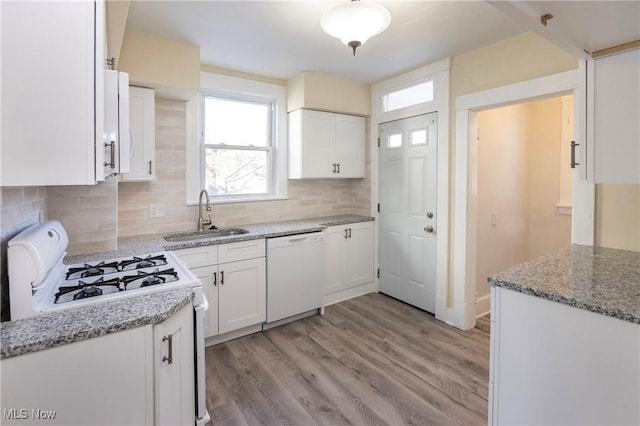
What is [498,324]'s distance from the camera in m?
1.45

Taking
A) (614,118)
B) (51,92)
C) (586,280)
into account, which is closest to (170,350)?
(51,92)

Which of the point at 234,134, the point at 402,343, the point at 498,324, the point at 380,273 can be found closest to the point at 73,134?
the point at 498,324

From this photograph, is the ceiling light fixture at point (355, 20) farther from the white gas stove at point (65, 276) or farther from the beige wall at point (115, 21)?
the white gas stove at point (65, 276)

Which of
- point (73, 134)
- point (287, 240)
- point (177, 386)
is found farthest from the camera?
point (287, 240)

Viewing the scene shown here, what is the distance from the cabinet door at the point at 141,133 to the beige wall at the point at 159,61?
0.34 feet

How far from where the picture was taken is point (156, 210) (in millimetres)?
2967

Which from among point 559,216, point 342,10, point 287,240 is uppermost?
point 342,10

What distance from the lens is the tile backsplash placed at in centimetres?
127

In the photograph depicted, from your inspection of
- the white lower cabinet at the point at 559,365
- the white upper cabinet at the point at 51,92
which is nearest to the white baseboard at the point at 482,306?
the white lower cabinet at the point at 559,365

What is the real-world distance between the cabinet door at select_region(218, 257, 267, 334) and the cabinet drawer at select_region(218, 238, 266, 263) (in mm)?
43

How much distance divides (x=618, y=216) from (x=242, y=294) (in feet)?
9.01

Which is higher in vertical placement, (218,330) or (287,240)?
(287,240)

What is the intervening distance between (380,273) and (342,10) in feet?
9.58

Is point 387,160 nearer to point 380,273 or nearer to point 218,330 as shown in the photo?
point 380,273
